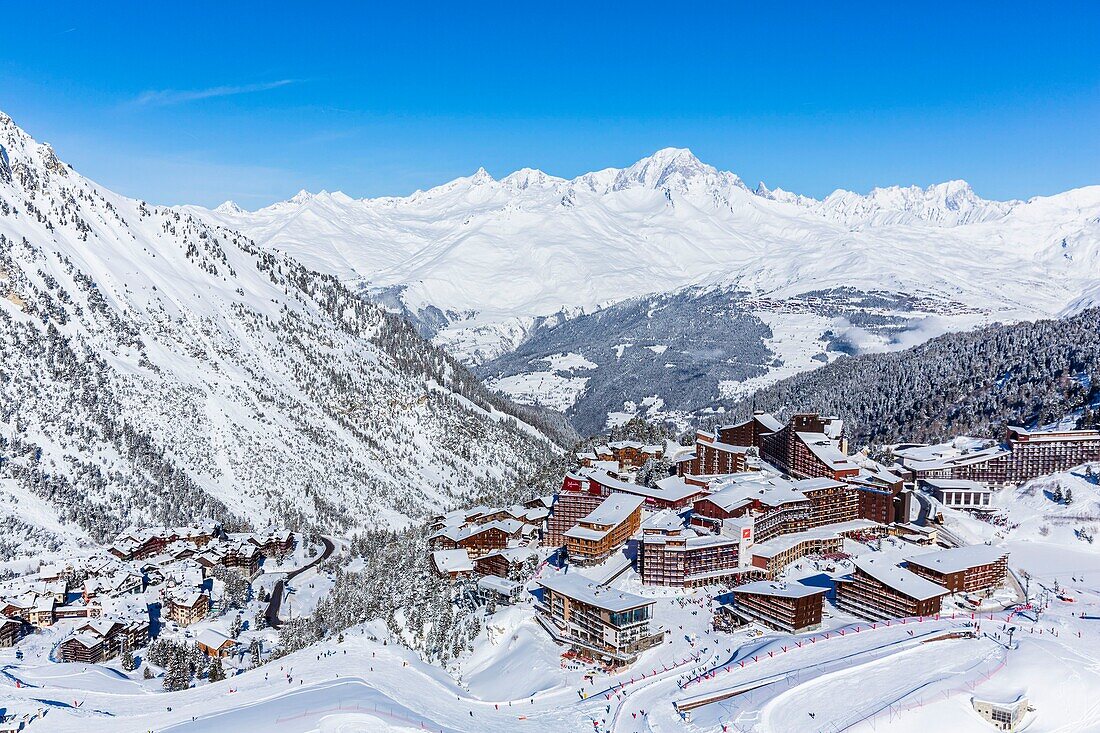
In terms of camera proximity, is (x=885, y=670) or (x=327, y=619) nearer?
(x=885, y=670)

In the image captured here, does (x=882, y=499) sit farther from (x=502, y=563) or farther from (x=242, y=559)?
(x=242, y=559)

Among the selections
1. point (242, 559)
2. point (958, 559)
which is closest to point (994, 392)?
point (958, 559)

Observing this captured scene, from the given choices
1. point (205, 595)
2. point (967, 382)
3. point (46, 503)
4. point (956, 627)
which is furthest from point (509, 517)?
point (967, 382)

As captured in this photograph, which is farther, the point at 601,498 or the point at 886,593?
the point at 601,498

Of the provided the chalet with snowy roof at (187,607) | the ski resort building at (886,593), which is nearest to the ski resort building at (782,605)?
the ski resort building at (886,593)

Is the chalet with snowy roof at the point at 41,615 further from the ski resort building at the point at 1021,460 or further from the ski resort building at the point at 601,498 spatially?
the ski resort building at the point at 1021,460

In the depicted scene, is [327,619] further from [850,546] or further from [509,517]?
[850,546]

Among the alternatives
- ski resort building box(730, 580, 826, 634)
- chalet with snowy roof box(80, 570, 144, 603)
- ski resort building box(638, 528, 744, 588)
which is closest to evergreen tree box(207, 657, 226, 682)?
chalet with snowy roof box(80, 570, 144, 603)
